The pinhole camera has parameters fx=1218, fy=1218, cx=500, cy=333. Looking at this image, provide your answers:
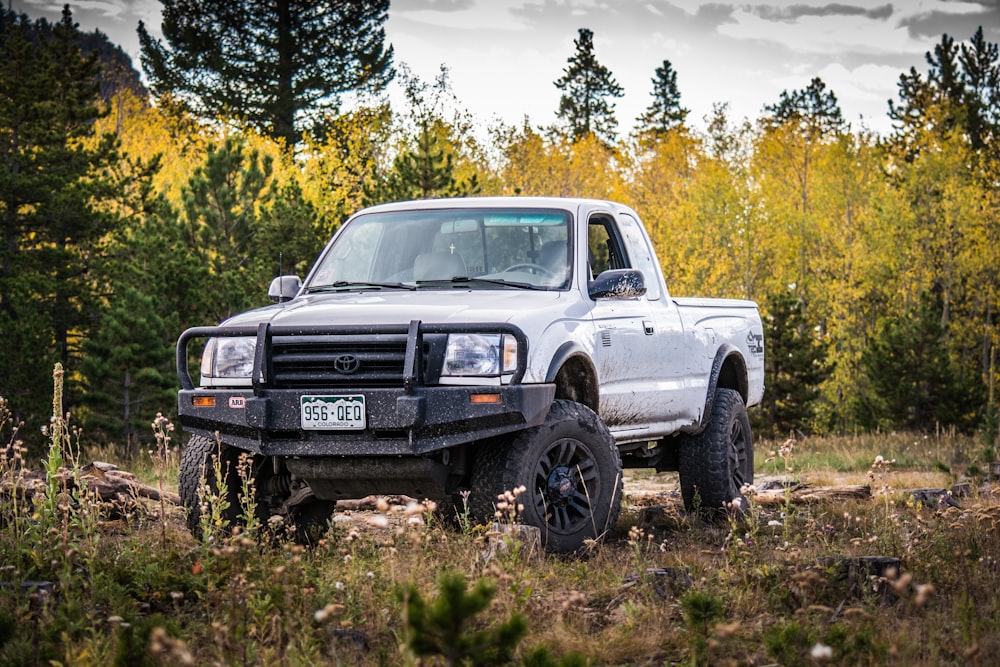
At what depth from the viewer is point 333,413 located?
19.6 feet

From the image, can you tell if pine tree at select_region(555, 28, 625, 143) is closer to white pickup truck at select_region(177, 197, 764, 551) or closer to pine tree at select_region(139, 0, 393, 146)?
pine tree at select_region(139, 0, 393, 146)

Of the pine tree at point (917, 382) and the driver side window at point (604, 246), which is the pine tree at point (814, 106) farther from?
the driver side window at point (604, 246)

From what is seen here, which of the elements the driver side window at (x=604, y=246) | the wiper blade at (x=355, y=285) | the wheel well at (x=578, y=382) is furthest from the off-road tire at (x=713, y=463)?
the wiper blade at (x=355, y=285)

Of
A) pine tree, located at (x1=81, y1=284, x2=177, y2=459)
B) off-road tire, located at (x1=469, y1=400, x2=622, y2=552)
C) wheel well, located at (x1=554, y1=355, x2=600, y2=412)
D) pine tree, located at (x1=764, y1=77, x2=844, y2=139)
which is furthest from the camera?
pine tree, located at (x1=764, y1=77, x2=844, y2=139)

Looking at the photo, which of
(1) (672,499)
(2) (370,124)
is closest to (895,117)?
(2) (370,124)

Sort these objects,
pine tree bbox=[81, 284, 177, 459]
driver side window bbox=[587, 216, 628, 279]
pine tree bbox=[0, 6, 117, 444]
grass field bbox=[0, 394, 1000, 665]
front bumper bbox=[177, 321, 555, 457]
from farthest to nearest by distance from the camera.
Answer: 1. pine tree bbox=[0, 6, 117, 444]
2. pine tree bbox=[81, 284, 177, 459]
3. driver side window bbox=[587, 216, 628, 279]
4. front bumper bbox=[177, 321, 555, 457]
5. grass field bbox=[0, 394, 1000, 665]

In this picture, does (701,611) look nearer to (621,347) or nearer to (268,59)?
(621,347)

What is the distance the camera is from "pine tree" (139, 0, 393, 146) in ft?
127

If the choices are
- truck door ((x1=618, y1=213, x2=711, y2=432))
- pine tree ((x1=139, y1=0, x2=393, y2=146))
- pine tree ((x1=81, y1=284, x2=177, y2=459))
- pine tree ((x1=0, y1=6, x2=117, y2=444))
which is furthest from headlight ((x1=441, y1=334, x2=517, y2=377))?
pine tree ((x1=139, y1=0, x2=393, y2=146))

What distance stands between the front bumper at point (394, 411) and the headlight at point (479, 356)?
0.07 metres

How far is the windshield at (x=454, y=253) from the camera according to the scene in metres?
7.12

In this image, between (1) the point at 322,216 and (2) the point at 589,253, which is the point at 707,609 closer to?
(2) the point at 589,253

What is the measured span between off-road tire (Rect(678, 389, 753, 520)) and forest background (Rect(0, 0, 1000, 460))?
199 cm

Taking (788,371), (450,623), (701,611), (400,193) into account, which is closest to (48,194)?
(400,193)
